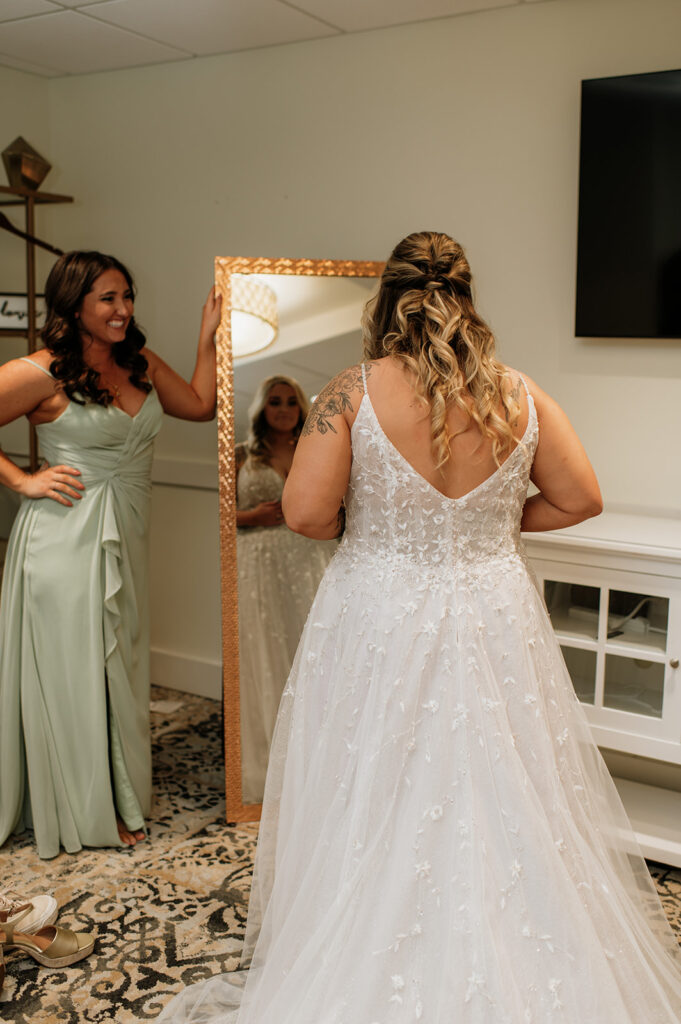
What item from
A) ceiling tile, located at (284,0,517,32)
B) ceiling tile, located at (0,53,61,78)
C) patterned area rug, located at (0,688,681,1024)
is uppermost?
ceiling tile, located at (0,53,61,78)

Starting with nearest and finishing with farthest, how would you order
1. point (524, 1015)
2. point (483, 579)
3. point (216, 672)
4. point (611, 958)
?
point (524, 1015)
point (611, 958)
point (483, 579)
point (216, 672)

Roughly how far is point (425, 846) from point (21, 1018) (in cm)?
106

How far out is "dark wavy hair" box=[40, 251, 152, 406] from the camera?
106 inches

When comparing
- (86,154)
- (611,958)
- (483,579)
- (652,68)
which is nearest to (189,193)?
(86,154)

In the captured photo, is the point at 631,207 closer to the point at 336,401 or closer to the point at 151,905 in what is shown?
the point at 336,401

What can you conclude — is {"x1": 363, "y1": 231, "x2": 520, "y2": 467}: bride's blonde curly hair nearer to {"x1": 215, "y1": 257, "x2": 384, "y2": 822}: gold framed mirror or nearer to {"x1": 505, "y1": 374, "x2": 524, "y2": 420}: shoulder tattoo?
{"x1": 505, "y1": 374, "x2": 524, "y2": 420}: shoulder tattoo

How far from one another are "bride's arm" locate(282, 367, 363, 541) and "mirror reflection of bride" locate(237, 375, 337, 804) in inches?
36.2

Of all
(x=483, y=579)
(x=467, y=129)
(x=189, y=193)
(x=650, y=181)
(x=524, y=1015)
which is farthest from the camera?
(x=189, y=193)

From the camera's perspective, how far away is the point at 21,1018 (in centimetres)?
213

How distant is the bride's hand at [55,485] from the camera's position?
2.76 metres

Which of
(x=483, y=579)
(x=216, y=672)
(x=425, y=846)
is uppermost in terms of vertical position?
(x=483, y=579)

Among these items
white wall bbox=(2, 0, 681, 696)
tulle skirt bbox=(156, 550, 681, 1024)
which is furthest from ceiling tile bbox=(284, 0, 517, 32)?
tulle skirt bbox=(156, 550, 681, 1024)

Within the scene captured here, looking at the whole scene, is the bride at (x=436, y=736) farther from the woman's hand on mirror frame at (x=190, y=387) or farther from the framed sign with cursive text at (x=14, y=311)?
the framed sign with cursive text at (x=14, y=311)

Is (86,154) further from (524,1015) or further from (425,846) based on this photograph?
(524,1015)
